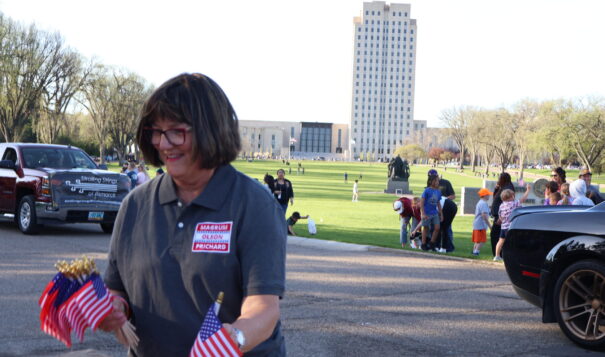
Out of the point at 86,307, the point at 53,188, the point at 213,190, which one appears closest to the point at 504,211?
the point at 53,188

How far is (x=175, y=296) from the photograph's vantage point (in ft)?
7.88

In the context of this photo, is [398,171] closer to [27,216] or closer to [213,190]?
[27,216]

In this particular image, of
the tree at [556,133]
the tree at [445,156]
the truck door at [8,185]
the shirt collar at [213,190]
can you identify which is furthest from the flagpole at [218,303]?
the tree at [445,156]

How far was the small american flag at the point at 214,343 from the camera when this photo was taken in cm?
203

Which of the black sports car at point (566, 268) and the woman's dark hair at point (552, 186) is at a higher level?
the woman's dark hair at point (552, 186)

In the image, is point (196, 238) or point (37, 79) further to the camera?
point (37, 79)

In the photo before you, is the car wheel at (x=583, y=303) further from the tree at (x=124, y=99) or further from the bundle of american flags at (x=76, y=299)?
the tree at (x=124, y=99)

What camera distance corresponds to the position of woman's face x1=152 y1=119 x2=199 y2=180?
8.01ft

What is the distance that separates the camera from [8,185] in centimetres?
1573

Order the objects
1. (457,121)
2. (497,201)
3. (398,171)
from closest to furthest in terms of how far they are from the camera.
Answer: (497,201) → (398,171) → (457,121)

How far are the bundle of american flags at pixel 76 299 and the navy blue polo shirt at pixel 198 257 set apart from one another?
0.68 feet

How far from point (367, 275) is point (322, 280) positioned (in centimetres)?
98

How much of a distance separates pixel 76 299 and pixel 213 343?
1.57 feet

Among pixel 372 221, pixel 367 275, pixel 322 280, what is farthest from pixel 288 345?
pixel 372 221
